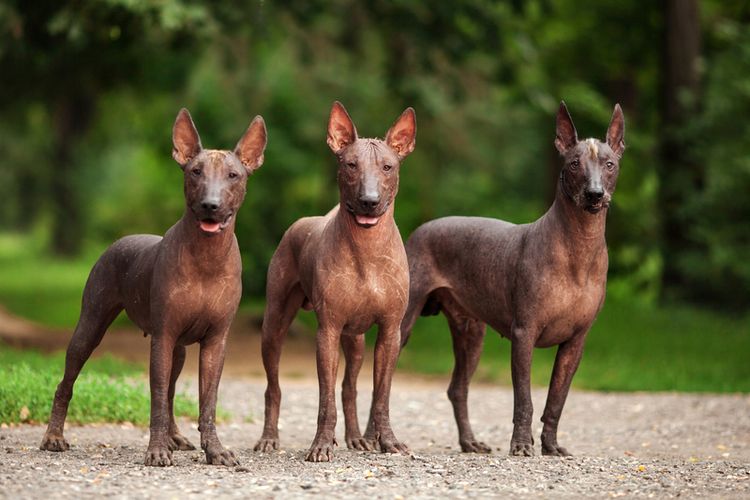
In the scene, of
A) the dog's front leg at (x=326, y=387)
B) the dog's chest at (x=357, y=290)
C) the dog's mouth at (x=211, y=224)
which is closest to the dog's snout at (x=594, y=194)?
the dog's chest at (x=357, y=290)

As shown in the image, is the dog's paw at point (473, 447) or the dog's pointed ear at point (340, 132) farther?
the dog's paw at point (473, 447)

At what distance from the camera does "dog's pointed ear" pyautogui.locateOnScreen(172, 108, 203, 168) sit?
30.9 ft

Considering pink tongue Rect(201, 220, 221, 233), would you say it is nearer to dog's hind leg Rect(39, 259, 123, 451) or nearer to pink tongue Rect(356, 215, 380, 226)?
pink tongue Rect(356, 215, 380, 226)

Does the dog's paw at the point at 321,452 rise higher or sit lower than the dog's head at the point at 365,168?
lower

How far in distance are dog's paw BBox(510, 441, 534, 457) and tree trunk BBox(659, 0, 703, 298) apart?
14.7m

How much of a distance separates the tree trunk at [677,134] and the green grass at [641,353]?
46.4 inches

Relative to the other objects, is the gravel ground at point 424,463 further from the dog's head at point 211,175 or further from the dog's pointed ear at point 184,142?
the dog's pointed ear at point 184,142

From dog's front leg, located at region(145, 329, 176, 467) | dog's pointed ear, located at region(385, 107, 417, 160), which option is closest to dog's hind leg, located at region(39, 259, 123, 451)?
dog's front leg, located at region(145, 329, 176, 467)

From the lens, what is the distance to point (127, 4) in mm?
16922

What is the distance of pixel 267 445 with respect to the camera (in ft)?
34.9

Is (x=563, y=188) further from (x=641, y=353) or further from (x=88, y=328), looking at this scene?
(x=641, y=353)

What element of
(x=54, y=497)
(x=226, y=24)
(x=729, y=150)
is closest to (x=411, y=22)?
(x=226, y=24)

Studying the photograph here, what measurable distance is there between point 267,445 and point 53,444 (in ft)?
5.66

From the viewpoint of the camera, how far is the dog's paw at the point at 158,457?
9.12 m
